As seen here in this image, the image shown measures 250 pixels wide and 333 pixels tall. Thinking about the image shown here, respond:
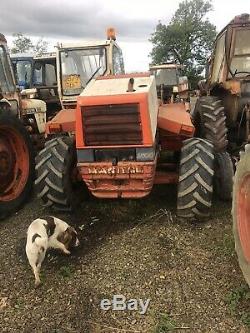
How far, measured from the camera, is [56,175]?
4672 mm

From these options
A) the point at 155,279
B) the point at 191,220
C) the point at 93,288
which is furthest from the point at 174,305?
the point at 191,220

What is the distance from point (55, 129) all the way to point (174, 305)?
269 centimetres

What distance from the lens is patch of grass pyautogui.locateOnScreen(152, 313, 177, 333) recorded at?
2984 millimetres

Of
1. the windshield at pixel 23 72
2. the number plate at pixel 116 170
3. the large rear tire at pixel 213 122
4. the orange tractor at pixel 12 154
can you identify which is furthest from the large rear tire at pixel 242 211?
the windshield at pixel 23 72

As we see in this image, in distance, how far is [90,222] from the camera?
15.6 ft

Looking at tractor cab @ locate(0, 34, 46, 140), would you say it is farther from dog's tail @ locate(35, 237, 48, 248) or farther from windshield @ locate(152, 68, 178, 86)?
windshield @ locate(152, 68, 178, 86)

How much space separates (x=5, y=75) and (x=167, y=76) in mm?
9625

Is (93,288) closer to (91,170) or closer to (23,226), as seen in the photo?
(91,170)

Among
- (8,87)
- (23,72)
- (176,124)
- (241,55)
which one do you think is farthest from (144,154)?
(23,72)

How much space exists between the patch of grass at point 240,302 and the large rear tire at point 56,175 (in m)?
2.18

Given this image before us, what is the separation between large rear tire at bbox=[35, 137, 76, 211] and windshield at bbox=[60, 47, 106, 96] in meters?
3.26

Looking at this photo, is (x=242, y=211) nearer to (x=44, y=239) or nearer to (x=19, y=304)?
(x=44, y=239)

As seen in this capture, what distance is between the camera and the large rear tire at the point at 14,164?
5133 millimetres

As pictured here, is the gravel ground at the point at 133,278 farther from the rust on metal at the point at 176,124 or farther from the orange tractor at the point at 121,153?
the rust on metal at the point at 176,124
